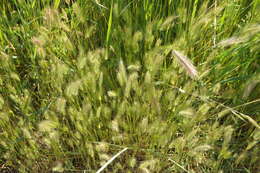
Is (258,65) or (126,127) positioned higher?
(258,65)

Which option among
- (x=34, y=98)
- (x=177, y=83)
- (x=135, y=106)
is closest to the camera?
(x=135, y=106)

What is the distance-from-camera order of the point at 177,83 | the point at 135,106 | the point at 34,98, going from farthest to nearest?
the point at 34,98
the point at 177,83
the point at 135,106

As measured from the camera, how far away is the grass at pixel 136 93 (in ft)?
4.24

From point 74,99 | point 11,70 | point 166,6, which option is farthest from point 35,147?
point 166,6

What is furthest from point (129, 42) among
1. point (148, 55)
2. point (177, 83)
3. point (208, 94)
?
point (208, 94)

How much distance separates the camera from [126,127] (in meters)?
1.36

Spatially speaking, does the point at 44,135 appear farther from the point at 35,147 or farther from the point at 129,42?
the point at 129,42

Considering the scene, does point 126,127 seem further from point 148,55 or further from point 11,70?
point 11,70

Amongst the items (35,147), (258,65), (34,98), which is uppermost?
(34,98)

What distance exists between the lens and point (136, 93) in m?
1.34

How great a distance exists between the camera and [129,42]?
1.40 meters

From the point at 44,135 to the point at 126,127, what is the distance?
39cm

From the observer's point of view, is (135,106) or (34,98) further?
(34,98)

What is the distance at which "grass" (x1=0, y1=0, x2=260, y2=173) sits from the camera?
4.24ft
